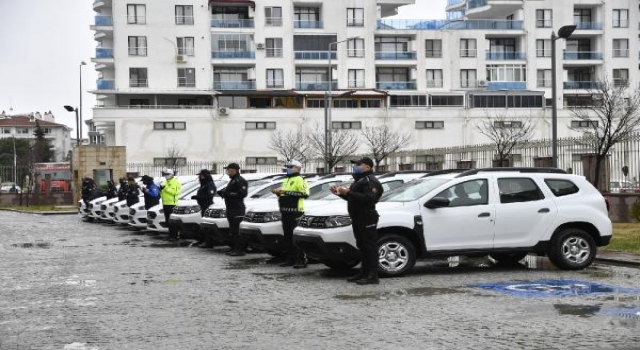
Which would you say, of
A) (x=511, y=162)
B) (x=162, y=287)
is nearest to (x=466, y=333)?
(x=162, y=287)

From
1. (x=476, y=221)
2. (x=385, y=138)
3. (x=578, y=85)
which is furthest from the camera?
(x=578, y=85)

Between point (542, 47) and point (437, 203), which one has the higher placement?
point (542, 47)

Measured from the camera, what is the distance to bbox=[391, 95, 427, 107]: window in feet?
245

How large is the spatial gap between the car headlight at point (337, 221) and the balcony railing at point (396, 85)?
6266cm

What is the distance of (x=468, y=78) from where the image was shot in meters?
76.8

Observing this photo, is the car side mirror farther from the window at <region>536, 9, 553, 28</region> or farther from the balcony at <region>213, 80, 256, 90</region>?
the window at <region>536, 9, 553, 28</region>

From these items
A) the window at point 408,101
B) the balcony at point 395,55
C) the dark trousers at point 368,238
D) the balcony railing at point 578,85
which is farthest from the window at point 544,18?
the dark trousers at point 368,238

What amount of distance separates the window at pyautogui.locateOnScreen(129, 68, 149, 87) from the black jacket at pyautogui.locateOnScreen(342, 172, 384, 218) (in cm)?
6109

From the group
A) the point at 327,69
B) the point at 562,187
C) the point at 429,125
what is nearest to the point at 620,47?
the point at 429,125

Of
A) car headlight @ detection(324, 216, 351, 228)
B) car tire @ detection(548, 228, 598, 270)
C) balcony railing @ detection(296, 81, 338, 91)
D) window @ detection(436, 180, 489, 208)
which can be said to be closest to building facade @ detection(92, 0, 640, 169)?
balcony railing @ detection(296, 81, 338, 91)

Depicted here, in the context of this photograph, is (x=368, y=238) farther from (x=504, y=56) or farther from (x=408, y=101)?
(x=504, y=56)

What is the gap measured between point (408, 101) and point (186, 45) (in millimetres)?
19222

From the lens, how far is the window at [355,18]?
75.0 meters

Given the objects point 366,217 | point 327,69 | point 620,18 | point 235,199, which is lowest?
point 366,217
